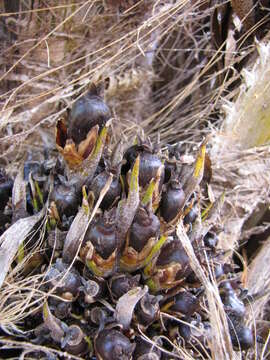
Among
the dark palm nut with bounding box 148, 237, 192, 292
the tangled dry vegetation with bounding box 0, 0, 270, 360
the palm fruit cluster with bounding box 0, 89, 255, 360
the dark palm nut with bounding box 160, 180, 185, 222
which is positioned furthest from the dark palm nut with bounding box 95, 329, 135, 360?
the tangled dry vegetation with bounding box 0, 0, 270, 360

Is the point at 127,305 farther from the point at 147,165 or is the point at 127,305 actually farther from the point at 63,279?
the point at 147,165

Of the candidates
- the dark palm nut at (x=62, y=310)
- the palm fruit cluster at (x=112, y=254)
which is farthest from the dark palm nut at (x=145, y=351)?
the dark palm nut at (x=62, y=310)

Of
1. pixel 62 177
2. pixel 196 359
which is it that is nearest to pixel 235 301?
pixel 196 359

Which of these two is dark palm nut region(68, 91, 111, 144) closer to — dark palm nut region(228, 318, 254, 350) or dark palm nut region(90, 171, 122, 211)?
dark palm nut region(90, 171, 122, 211)

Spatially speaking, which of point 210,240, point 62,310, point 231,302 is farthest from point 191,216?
point 62,310

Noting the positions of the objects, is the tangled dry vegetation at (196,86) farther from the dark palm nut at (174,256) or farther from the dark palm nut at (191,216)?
the dark palm nut at (174,256)

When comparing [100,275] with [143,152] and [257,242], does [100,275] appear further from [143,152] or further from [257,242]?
[257,242]
